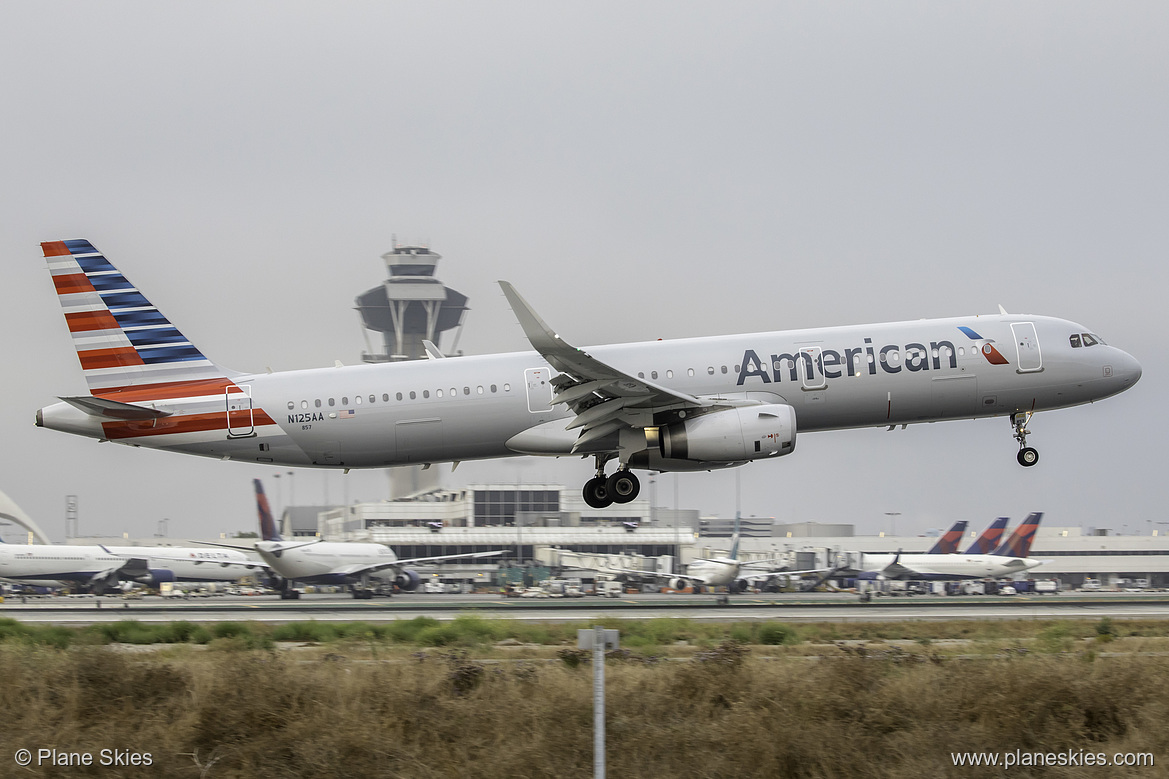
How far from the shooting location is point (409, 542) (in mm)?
105875

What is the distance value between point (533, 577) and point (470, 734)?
193 feet

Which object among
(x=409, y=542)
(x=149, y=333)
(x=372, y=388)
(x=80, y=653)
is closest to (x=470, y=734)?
(x=80, y=653)

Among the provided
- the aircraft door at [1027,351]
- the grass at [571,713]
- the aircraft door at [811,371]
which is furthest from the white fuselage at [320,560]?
the aircraft door at [1027,351]

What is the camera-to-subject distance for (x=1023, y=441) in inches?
1350

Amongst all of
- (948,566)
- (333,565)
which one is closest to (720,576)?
(948,566)

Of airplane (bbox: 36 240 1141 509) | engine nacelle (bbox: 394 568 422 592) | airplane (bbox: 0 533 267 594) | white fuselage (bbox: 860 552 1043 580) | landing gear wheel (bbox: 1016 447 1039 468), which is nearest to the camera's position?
airplane (bbox: 36 240 1141 509)

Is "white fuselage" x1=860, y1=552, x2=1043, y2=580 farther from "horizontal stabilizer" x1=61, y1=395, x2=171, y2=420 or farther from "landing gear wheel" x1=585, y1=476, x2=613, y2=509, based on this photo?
"horizontal stabilizer" x1=61, y1=395, x2=171, y2=420

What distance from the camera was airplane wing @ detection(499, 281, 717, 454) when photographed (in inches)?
1100

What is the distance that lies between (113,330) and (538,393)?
12.6 meters

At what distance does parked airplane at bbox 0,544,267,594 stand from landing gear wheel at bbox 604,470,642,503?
43129mm

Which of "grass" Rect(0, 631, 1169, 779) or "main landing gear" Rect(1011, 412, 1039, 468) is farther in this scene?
"main landing gear" Rect(1011, 412, 1039, 468)

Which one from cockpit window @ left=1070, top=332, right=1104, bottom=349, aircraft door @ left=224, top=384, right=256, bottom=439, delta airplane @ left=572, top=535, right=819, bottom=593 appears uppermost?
cockpit window @ left=1070, top=332, right=1104, bottom=349

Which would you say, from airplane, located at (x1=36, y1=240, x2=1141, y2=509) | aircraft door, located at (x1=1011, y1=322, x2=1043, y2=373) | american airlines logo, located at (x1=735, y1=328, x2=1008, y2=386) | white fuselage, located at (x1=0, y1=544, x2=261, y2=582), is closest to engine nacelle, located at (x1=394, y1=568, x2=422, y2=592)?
A: white fuselage, located at (x1=0, y1=544, x2=261, y2=582)

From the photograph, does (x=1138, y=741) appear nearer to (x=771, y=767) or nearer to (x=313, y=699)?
(x=771, y=767)
